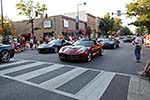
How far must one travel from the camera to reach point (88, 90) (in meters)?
6.62

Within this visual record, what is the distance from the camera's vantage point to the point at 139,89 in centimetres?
676

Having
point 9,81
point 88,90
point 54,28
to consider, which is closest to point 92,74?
point 88,90

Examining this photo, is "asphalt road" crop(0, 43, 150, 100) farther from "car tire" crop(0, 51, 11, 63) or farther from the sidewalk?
"car tire" crop(0, 51, 11, 63)

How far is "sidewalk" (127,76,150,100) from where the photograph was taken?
5.93 metres

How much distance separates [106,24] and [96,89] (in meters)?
77.4

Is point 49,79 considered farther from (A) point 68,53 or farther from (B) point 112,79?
(A) point 68,53

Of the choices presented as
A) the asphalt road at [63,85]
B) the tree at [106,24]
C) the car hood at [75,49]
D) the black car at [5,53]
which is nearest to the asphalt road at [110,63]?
the car hood at [75,49]

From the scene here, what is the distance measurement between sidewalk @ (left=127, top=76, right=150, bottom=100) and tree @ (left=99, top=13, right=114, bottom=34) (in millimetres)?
74953

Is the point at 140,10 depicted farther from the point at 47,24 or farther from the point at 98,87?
the point at 98,87

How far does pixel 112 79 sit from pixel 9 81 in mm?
3482

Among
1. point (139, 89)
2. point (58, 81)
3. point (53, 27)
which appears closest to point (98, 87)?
point (139, 89)

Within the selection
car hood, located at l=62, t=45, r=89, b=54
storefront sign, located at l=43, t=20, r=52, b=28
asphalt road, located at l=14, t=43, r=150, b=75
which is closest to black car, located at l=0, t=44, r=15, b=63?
asphalt road, located at l=14, t=43, r=150, b=75

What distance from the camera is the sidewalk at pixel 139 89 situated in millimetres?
5930

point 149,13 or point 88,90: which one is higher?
point 149,13
